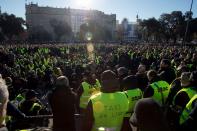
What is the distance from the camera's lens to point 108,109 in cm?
453

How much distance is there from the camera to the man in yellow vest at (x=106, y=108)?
14.4ft

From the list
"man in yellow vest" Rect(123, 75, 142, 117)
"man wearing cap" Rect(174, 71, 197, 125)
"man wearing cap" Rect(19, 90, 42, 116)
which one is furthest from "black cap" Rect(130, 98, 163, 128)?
"man wearing cap" Rect(19, 90, 42, 116)

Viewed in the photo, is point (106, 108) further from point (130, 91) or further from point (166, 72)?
point (166, 72)

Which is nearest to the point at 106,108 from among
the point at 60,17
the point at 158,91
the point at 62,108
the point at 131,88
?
the point at 62,108

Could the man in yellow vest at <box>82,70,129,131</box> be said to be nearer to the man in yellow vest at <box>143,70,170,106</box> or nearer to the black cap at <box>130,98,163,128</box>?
the black cap at <box>130,98,163,128</box>

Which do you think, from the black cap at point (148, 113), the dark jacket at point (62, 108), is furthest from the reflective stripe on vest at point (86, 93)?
the black cap at point (148, 113)

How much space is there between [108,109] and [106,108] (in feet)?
0.12

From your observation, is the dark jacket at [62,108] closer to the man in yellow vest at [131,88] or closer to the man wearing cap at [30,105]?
the man in yellow vest at [131,88]

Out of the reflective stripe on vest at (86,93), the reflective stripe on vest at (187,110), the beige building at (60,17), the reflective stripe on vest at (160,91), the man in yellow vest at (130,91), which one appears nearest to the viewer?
the reflective stripe on vest at (187,110)

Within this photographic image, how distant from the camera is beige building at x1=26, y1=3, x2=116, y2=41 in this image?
466 feet

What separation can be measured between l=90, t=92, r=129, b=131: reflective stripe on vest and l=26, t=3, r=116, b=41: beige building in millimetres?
123051

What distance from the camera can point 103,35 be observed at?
120625mm

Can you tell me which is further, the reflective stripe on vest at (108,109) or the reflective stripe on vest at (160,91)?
the reflective stripe on vest at (160,91)

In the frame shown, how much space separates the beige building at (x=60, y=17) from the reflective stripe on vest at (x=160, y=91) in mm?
121607
